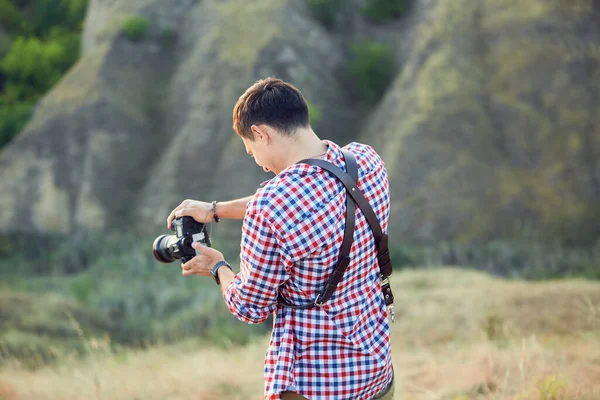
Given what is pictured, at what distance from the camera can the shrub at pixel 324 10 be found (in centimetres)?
2223

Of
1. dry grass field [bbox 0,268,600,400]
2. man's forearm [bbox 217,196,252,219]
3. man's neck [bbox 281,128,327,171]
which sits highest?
man's neck [bbox 281,128,327,171]

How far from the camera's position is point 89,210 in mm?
21016

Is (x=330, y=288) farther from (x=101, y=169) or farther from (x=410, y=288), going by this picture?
(x=101, y=169)

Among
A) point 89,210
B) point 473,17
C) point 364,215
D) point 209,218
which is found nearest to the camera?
point 364,215

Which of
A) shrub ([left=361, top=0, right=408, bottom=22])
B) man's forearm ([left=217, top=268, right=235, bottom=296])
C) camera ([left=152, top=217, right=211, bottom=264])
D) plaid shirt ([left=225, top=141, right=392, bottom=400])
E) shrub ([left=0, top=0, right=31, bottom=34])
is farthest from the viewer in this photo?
shrub ([left=0, top=0, right=31, bottom=34])

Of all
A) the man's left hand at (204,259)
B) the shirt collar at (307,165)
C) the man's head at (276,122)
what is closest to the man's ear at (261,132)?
the man's head at (276,122)

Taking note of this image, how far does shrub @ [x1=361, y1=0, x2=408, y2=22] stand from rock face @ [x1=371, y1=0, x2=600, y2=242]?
2207 millimetres

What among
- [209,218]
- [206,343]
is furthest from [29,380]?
[206,343]

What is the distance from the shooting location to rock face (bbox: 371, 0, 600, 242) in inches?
682

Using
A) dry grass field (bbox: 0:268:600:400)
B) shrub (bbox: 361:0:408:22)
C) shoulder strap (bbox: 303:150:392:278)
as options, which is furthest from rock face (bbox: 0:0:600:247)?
shoulder strap (bbox: 303:150:392:278)

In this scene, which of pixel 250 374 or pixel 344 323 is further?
pixel 250 374

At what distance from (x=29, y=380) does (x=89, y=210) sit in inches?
590

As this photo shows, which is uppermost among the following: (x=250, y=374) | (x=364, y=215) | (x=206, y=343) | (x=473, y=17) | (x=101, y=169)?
(x=473, y=17)

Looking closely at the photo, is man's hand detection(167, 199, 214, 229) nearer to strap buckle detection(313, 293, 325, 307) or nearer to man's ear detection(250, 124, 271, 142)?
man's ear detection(250, 124, 271, 142)
